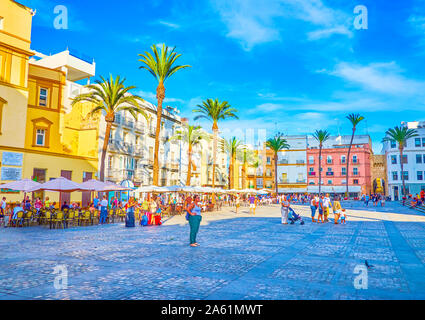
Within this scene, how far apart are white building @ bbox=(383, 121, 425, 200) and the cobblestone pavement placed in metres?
57.7

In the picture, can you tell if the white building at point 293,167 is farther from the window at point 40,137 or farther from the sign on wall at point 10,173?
the sign on wall at point 10,173

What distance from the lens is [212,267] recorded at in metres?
8.05

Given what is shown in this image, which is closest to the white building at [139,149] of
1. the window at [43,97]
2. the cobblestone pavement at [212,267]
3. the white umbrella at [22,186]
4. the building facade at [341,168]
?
the window at [43,97]

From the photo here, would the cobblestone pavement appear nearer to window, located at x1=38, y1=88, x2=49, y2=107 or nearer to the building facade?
window, located at x1=38, y1=88, x2=49, y2=107

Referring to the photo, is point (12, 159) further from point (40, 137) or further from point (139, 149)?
point (139, 149)

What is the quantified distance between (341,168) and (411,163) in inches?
633

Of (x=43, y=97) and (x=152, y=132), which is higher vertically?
(x=43, y=97)

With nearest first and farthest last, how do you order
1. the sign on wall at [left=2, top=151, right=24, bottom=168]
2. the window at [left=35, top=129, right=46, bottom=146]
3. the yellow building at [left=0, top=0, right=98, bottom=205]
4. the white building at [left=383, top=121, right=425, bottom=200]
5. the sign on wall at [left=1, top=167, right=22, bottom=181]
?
the sign on wall at [left=1, top=167, right=22, bottom=181], the sign on wall at [left=2, top=151, right=24, bottom=168], the yellow building at [left=0, top=0, right=98, bottom=205], the window at [left=35, top=129, right=46, bottom=146], the white building at [left=383, top=121, right=425, bottom=200]

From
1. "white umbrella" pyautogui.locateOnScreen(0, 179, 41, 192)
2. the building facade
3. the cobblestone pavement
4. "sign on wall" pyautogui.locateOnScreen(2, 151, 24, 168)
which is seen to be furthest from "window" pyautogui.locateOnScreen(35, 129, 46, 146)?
the building facade

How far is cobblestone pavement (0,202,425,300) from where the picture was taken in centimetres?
594

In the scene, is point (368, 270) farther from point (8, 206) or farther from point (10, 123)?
point (10, 123)

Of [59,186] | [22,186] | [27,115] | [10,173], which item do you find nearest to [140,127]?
[27,115]

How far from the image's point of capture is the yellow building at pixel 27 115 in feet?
84.3

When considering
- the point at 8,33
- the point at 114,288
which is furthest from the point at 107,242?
the point at 8,33
